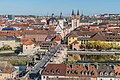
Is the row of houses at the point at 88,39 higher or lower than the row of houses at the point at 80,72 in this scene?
lower

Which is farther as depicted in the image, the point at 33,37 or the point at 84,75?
the point at 33,37

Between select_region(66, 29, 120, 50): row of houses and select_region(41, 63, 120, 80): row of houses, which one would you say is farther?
select_region(66, 29, 120, 50): row of houses

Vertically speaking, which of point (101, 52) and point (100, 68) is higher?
point (100, 68)

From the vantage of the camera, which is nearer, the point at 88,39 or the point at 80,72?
the point at 80,72

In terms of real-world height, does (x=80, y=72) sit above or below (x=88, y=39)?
above

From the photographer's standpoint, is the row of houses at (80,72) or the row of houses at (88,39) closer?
the row of houses at (80,72)

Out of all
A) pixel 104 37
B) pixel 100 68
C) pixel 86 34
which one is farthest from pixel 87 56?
pixel 100 68

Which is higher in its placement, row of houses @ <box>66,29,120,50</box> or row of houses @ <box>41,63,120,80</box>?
row of houses @ <box>41,63,120,80</box>

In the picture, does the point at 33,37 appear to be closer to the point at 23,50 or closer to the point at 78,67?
the point at 23,50
